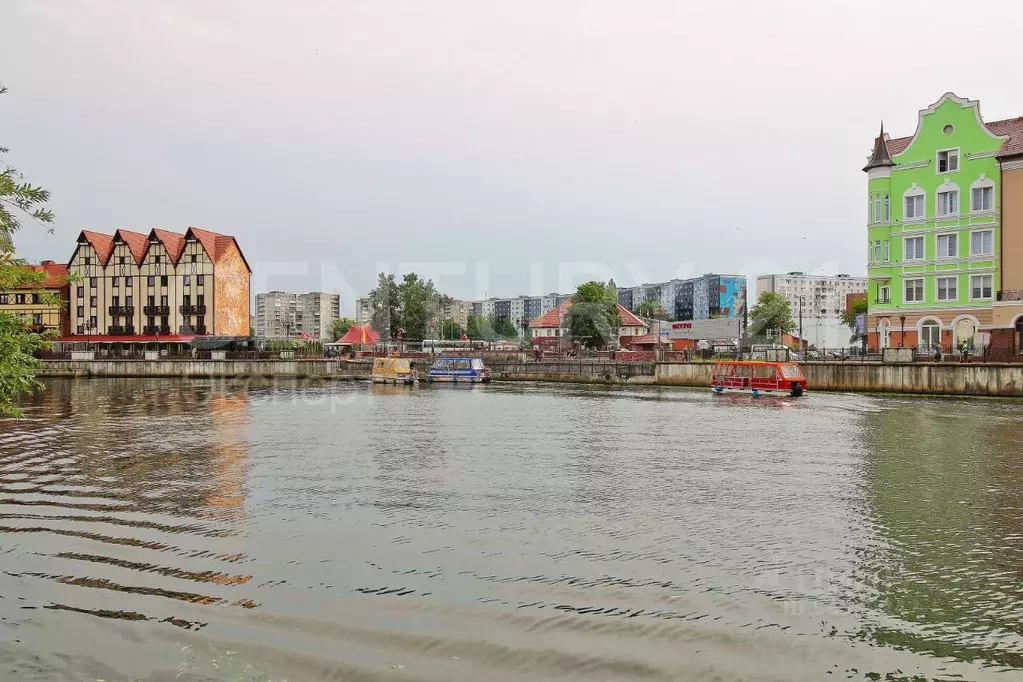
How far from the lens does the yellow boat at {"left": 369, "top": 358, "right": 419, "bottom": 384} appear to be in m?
74.7

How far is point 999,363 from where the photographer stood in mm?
49188

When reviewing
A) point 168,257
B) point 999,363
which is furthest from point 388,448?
point 168,257

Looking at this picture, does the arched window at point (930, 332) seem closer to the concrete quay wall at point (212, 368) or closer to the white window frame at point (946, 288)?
the white window frame at point (946, 288)

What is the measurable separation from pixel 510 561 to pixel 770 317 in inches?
5031

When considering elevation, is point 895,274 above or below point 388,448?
above

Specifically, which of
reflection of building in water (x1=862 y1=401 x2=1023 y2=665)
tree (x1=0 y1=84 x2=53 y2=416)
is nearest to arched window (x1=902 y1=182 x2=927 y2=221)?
reflection of building in water (x1=862 y1=401 x2=1023 y2=665)

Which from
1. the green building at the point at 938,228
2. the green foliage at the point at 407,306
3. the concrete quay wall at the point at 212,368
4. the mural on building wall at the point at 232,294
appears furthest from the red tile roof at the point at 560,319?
the green building at the point at 938,228

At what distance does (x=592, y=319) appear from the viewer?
348 ft

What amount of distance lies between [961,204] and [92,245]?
95.2 meters

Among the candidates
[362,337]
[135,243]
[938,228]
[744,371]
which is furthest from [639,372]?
[135,243]

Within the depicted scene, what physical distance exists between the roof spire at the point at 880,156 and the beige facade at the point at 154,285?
7365 centimetres

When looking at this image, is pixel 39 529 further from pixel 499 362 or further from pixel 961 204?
pixel 499 362

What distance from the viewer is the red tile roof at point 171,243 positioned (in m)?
96.8

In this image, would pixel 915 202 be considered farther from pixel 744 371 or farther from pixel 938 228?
pixel 744 371
